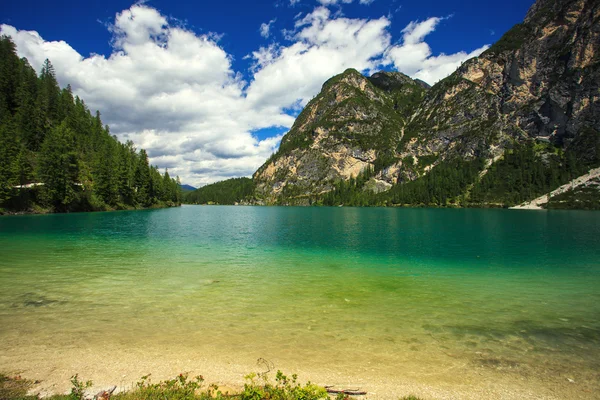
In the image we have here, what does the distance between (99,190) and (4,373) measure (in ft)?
402

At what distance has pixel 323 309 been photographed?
54.1ft

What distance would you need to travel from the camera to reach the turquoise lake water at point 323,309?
11.1 meters

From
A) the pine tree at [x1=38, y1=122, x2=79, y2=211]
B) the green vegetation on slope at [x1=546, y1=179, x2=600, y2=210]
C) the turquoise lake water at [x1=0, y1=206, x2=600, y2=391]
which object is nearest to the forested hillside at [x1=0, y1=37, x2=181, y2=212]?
the pine tree at [x1=38, y1=122, x2=79, y2=211]

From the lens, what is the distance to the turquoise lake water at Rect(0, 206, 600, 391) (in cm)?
1113

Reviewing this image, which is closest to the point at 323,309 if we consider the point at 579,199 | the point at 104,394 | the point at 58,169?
the point at 104,394

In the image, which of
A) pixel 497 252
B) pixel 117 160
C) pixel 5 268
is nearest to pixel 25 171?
pixel 117 160

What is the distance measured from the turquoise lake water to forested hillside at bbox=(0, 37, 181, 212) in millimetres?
71180

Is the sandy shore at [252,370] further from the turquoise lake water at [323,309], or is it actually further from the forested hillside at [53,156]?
the forested hillside at [53,156]

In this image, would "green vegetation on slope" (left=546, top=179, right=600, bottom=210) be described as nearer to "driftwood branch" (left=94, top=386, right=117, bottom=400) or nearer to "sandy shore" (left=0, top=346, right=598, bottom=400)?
"sandy shore" (left=0, top=346, right=598, bottom=400)

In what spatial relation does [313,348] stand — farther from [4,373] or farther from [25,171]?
[25,171]

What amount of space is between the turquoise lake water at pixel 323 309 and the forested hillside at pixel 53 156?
71.2m

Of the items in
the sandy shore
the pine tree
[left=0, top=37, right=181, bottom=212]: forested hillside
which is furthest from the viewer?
the pine tree

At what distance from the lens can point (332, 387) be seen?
28.9ft

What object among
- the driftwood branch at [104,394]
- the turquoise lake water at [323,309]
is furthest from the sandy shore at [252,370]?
the driftwood branch at [104,394]
